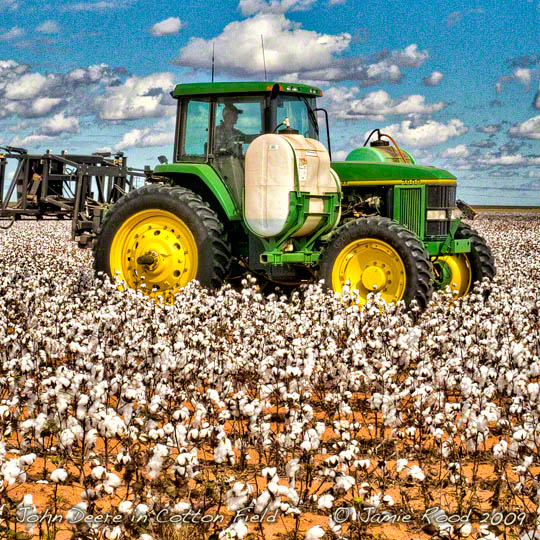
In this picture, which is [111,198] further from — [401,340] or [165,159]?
[401,340]

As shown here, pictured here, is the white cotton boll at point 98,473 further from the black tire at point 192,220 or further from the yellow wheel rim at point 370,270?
the black tire at point 192,220

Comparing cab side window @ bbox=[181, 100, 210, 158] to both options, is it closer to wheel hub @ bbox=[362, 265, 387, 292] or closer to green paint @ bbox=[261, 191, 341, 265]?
green paint @ bbox=[261, 191, 341, 265]

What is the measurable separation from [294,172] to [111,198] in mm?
5421

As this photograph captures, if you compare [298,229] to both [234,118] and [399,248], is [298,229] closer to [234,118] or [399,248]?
[399,248]

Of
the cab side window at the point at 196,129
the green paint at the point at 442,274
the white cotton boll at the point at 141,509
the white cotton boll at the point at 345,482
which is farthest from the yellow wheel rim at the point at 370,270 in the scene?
the white cotton boll at the point at 141,509

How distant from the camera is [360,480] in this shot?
505cm

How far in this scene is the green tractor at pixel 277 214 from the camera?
9961 millimetres

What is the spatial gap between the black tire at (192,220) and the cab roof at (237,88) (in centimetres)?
135

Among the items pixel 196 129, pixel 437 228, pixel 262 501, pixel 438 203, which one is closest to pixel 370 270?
pixel 437 228

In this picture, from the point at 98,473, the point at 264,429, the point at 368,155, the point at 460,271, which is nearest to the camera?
the point at 98,473

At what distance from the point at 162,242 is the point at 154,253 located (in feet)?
0.62

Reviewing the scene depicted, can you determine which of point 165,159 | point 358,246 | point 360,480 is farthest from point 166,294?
point 360,480

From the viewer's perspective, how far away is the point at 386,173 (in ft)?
35.7

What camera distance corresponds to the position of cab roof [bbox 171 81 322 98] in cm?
1041
